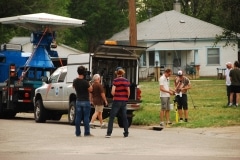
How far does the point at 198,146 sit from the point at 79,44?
79.0 m

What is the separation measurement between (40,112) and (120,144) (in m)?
10.3

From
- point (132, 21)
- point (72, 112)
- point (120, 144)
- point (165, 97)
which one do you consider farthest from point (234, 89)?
point (120, 144)

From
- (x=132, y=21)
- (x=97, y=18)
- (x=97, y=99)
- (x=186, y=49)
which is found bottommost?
(x=97, y=99)

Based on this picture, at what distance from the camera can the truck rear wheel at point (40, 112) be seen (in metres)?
27.8

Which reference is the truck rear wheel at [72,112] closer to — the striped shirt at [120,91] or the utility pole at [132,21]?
the striped shirt at [120,91]

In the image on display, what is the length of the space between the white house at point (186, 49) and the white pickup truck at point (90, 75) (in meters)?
32.3

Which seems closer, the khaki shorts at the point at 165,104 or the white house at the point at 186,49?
the khaki shorts at the point at 165,104

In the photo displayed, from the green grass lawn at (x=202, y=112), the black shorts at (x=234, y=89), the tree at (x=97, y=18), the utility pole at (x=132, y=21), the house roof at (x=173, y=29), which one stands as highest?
the tree at (x=97, y=18)

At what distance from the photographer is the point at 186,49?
6019 cm

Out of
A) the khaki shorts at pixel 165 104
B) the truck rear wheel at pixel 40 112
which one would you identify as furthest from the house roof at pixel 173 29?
the khaki shorts at pixel 165 104

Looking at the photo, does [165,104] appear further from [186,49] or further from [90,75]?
[186,49]

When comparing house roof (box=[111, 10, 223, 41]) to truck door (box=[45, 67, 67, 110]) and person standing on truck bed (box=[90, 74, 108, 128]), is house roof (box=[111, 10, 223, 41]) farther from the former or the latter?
person standing on truck bed (box=[90, 74, 108, 128])

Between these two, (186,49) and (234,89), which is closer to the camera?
(234,89)

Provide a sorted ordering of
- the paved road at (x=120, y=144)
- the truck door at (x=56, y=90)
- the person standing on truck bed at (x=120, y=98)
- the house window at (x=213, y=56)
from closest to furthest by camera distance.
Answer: the paved road at (x=120, y=144) → the person standing on truck bed at (x=120, y=98) → the truck door at (x=56, y=90) → the house window at (x=213, y=56)
